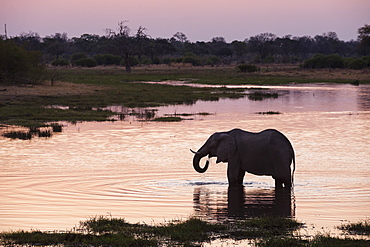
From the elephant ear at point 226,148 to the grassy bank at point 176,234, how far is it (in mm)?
3014

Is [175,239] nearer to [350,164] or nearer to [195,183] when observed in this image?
[195,183]

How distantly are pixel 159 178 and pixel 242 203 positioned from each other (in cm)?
315

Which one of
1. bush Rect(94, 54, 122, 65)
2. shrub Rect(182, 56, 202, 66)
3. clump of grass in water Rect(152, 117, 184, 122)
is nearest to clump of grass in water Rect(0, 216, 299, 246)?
clump of grass in water Rect(152, 117, 184, 122)

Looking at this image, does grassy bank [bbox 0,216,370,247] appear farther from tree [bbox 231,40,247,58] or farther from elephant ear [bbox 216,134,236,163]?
tree [bbox 231,40,247,58]

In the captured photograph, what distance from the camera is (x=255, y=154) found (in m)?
11.6

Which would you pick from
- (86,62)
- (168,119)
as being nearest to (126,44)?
(86,62)

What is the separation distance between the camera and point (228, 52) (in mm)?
134875

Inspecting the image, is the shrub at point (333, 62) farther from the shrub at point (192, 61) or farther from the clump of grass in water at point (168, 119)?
the clump of grass in water at point (168, 119)

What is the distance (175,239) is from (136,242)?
579 millimetres

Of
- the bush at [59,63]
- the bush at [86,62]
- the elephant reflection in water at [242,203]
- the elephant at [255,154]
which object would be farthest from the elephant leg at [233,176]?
the bush at [59,63]

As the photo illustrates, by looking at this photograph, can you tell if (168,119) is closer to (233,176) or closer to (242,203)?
(233,176)

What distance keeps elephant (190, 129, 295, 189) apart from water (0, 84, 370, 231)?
371mm

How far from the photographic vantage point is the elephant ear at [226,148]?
465 inches

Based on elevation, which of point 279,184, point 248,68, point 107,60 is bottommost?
point 279,184
